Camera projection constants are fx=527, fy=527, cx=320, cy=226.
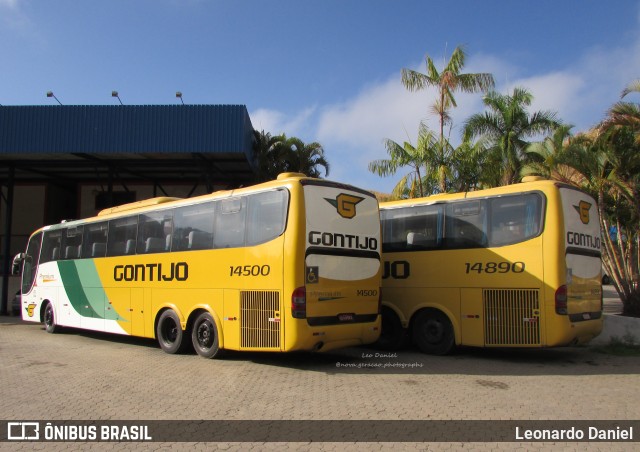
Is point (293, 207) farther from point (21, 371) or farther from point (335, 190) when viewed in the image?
point (21, 371)

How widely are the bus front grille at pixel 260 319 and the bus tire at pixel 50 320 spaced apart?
838 cm

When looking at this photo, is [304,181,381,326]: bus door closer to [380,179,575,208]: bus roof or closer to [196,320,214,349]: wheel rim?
[380,179,575,208]: bus roof

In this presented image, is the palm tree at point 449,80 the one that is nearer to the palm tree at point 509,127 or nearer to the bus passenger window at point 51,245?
the palm tree at point 509,127

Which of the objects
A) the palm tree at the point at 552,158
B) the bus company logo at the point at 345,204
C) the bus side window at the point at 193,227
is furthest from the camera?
the palm tree at the point at 552,158

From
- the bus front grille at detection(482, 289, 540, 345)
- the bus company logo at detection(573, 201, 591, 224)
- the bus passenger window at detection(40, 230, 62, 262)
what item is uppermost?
the bus company logo at detection(573, 201, 591, 224)

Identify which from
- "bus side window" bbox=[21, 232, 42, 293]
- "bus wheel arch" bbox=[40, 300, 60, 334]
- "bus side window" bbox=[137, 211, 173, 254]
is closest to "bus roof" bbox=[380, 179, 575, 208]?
"bus side window" bbox=[137, 211, 173, 254]

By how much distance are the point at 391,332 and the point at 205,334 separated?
3964 mm

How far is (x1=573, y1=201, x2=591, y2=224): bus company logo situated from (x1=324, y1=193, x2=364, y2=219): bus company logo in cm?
415

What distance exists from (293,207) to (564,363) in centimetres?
605

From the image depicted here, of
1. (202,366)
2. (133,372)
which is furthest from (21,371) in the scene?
(202,366)

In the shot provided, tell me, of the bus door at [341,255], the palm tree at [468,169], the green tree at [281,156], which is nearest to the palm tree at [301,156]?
the green tree at [281,156]

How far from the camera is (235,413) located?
6418mm

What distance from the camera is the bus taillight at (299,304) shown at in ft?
28.1

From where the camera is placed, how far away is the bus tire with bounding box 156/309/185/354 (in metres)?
10.7
